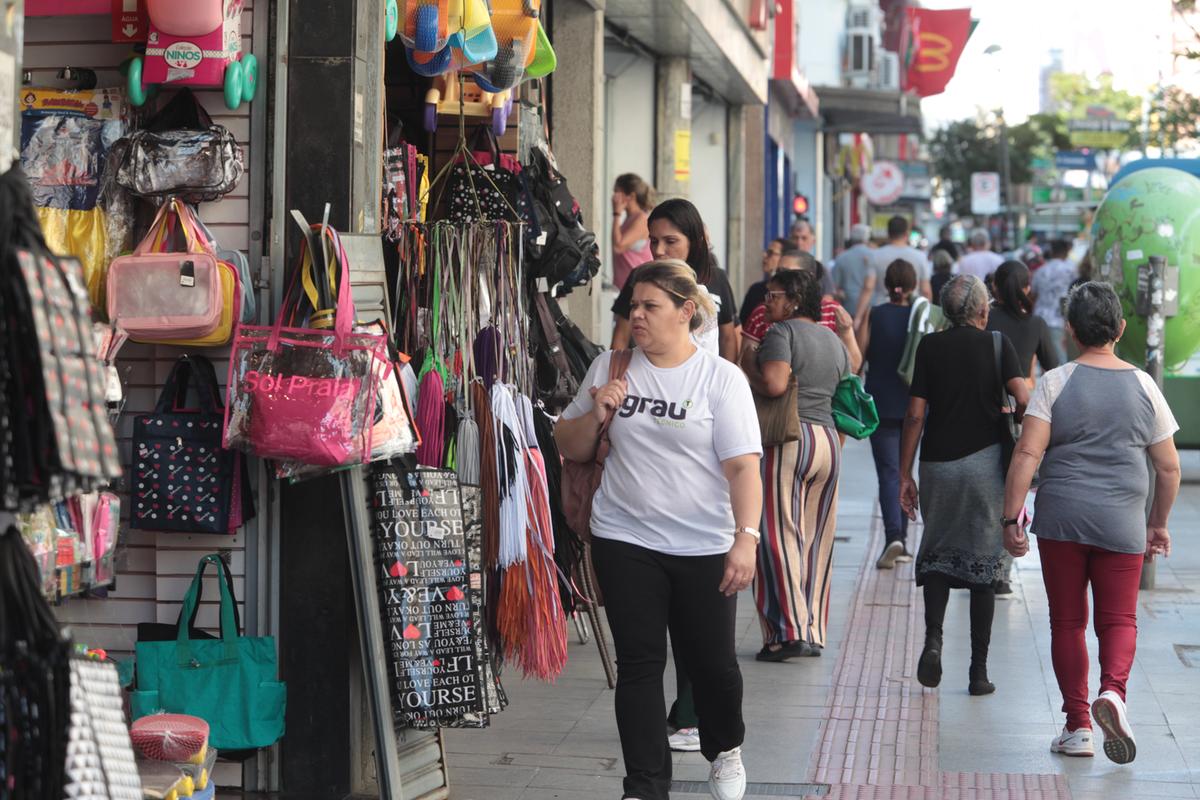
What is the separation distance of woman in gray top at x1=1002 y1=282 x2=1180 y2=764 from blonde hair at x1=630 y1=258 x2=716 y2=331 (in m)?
1.63

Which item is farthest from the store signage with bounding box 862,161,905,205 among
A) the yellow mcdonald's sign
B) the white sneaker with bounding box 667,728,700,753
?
Result: the white sneaker with bounding box 667,728,700,753

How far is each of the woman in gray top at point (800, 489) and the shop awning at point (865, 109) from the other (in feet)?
76.9

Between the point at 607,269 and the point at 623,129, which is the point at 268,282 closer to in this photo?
the point at 607,269

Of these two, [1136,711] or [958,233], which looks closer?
[1136,711]

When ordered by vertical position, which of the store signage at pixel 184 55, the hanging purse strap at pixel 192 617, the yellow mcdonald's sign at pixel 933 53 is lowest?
the hanging purse strap at pixel 192 617

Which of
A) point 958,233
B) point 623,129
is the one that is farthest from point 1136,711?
point 958,233

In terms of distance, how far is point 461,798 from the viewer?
5.64m

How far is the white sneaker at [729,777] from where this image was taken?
5.27m

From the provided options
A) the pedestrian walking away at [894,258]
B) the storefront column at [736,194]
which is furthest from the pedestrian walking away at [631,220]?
the storefront column at [736,194]

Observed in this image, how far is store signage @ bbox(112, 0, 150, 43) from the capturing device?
5379mm

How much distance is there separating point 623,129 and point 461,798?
10.2m

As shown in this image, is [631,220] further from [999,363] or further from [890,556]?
[999,363]

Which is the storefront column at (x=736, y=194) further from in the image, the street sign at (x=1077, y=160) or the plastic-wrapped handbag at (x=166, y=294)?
the street sign at (x=1077, y=160)

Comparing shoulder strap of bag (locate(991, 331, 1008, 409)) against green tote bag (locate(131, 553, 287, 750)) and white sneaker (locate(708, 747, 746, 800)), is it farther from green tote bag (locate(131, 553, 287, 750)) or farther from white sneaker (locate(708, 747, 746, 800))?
green tote bag (locate(131, 553, 287, 750))
